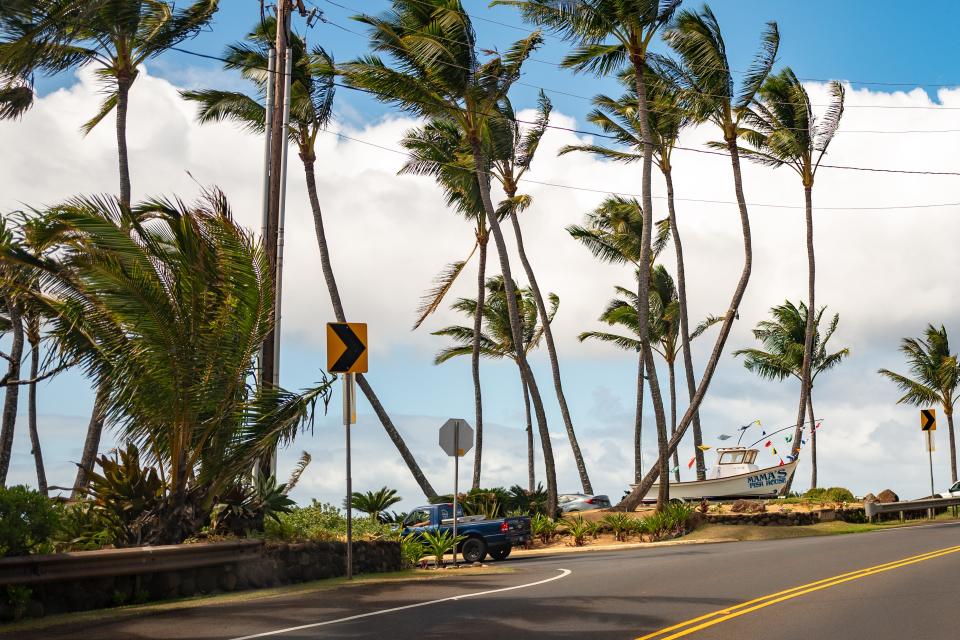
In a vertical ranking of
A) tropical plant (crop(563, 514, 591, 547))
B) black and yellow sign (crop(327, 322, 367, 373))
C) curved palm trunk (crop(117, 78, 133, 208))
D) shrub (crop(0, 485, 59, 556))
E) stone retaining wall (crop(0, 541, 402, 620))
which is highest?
curved palm trunk (crop(117, 78, 133, 208))

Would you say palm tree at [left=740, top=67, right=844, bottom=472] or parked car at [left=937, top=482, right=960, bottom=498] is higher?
palm tree at [left=740, top=67, right=844, bottom=472]

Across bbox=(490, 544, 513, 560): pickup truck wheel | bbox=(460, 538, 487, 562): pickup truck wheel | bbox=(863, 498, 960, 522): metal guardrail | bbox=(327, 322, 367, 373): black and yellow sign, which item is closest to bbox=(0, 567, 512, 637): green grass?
bbox=(327, 322, 367, 373): black and yellow sign

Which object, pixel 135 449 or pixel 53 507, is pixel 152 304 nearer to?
pixel 135 449

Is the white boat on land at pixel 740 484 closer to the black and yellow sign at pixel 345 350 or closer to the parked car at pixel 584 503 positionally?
the parked car at pixel 584 503

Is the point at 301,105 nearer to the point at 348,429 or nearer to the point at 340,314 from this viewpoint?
the point at 340,314

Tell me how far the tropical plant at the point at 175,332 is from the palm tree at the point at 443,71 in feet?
56.6

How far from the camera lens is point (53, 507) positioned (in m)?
13.2

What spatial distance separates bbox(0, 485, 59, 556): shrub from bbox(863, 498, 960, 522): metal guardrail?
28.7 meters

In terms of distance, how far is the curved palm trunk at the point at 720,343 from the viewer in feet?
115

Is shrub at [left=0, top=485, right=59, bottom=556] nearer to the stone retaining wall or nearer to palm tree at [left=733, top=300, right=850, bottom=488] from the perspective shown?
the stone retaining wall

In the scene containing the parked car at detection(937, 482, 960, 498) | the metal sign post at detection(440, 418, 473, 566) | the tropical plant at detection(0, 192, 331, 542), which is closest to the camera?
the tropical plant at detection(0, 192, 331, 542)

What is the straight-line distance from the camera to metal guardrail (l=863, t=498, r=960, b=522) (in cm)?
3441

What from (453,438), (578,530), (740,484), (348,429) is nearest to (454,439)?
(453,438)

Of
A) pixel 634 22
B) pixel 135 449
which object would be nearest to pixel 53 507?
pixel 135 449
